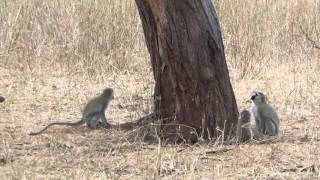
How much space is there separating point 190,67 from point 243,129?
744mm

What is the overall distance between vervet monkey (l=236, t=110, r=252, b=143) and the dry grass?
0.50 feet

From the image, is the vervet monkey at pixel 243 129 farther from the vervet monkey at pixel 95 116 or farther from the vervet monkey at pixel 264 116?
the vervet monkey at pixel 95 116

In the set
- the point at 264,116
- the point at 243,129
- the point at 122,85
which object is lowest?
the point at 243,129

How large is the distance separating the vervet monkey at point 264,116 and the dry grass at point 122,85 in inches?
6.7

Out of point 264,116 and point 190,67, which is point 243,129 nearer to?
point 264,116

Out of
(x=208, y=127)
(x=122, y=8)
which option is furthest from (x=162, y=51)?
(x=122, y=8)

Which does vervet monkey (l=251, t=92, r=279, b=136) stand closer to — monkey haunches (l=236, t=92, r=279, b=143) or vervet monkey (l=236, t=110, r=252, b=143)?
monkey haunches (l=236, t=92, r=279, b=143)

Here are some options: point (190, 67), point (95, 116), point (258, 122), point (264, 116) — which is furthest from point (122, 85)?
point (190, 67)

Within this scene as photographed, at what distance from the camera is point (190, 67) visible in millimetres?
6340

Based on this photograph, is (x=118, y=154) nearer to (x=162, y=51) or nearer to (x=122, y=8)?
(x=162, y=51)

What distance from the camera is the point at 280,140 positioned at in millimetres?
6672

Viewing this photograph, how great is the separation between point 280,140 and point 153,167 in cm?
172

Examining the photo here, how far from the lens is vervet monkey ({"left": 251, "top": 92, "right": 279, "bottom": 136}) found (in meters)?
6.88

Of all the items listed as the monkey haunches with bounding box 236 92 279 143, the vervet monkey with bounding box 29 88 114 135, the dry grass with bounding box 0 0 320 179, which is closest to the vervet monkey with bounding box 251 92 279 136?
the monkey haunches with bounding box 236 92 279 143
